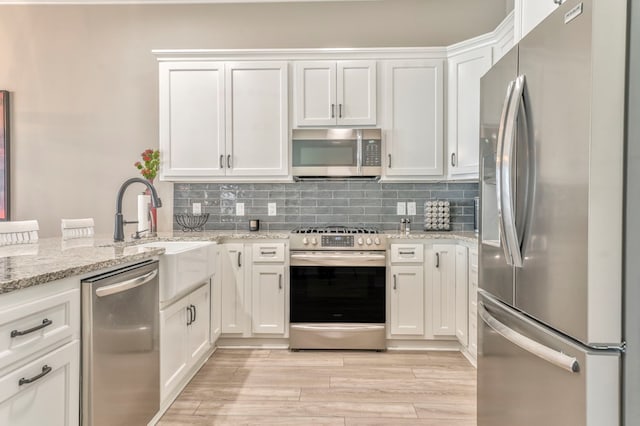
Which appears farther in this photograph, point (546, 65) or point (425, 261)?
point (425, 261)

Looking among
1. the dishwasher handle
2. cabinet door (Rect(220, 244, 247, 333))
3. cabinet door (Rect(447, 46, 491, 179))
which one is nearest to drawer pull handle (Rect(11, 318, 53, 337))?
the dishwasher handle

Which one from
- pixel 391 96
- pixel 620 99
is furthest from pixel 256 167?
pixel 620 99

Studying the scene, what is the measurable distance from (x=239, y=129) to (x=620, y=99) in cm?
280

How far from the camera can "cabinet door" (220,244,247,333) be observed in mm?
3146

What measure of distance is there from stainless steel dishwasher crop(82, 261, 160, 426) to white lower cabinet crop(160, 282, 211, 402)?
9 cm

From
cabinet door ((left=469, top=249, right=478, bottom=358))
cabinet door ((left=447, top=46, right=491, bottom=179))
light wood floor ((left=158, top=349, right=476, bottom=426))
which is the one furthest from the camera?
cabinet door ((left=447, top=46, right=491, bottom=179))

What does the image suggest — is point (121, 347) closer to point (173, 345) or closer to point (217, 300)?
point (173, 345)

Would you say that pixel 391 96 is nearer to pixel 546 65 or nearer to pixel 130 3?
pixel 546 65

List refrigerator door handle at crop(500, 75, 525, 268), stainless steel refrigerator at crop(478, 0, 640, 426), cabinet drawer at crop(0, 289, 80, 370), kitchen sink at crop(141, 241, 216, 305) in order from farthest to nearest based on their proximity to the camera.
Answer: kitchen sink at crop(141, 241, 216, 305) → refrigerator door handle at crop(500, 75, 525, 268) → cabinet drawer at crop(0, 289, 80, 370) → stainless steel refrigerator at crop(478, 0, 640, 426)

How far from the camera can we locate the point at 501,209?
127 cm

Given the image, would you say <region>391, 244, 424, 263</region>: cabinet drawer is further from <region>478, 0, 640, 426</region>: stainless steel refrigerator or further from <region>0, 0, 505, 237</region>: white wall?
<region>0, 0, 505, 237</region>: white wall

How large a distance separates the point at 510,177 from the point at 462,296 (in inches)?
78.1

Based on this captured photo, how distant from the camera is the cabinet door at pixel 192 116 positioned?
3.33 metres

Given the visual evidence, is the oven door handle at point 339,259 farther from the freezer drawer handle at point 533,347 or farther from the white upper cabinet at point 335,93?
the freezer drawer handle at point 533,347
